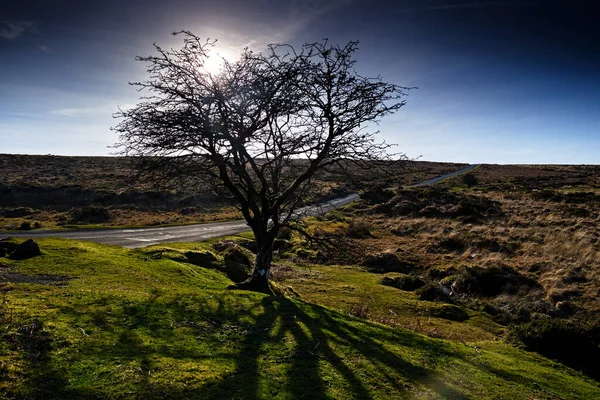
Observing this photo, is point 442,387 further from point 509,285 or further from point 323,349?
point 509,285

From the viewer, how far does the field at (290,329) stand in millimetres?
6297

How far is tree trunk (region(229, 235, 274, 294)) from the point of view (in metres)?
15.3

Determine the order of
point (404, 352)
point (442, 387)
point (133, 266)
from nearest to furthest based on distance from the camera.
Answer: point (442, 387)
point (404, 352)
point (133, 266)

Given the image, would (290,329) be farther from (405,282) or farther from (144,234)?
(144,234)

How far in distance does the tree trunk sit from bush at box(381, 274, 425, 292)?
38.4 feet

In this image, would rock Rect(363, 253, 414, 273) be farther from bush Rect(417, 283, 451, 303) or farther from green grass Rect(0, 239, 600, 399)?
green grass Rect(0, 239, 600, 399)

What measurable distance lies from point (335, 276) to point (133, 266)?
14.2 metres

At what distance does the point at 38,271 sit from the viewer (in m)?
13.1

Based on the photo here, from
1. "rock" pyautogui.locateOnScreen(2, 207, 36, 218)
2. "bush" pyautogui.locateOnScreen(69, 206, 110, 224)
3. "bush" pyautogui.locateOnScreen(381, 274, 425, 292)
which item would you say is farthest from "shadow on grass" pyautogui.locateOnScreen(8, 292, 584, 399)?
"rock" pyautogui.locateOnScreen(2, 207, 36, 218)

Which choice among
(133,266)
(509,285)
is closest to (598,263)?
(509,285)

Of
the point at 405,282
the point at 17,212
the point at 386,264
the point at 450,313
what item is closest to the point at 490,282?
the point at 405,282

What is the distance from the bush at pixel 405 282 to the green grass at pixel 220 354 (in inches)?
432

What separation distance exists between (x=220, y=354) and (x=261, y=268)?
26.3ft

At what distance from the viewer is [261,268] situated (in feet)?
51.2
